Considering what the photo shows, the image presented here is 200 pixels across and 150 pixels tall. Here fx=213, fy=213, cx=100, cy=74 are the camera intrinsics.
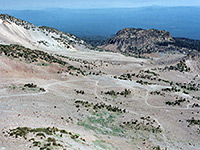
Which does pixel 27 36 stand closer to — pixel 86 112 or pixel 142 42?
pixel 86 112

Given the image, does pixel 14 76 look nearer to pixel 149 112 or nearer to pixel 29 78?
pixel 29 78

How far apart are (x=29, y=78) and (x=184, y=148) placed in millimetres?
24396

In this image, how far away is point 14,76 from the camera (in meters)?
32.6

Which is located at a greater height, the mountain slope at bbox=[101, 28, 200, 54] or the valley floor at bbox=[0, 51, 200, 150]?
the mountain slope at bbox=[101, 28, 200, 54]

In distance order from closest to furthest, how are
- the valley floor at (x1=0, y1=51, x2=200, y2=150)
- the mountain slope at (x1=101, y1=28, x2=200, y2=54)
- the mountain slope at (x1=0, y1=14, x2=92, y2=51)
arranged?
the valley floor at (x1=0, y1=51, x2=200, y2=150) → the mountain slope at (x1=0, y1=14, x2=92, y2=51) → the mountain slope at (x1=101, y1=28, x2=200, y2=54)

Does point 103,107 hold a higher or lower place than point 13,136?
lower

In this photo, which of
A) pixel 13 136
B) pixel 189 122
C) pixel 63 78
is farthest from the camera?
pixel 63 78

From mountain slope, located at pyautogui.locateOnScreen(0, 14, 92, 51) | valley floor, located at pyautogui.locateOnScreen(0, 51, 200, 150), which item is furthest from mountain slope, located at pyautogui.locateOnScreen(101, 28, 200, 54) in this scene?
valley floor, located at pyautogui.locateOnScreen(0, 51, 200, 150)

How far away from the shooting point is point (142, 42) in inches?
5679

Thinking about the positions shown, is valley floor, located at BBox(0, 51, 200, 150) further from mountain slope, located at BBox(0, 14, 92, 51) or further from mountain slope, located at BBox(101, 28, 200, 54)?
mountain slope, located at BBox(101, 28, 200, 54)

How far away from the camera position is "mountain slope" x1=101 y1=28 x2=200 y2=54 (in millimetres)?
134837

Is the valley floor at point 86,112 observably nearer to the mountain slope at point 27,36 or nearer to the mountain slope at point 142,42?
the mountain slope at point 27,36

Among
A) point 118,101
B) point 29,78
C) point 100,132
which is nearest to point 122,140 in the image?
point 100,132

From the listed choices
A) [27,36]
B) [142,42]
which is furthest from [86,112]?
[142,42]
